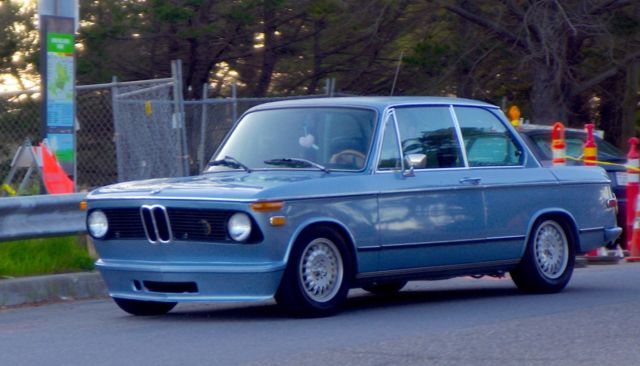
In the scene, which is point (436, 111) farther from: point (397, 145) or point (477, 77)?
point (477, 77)

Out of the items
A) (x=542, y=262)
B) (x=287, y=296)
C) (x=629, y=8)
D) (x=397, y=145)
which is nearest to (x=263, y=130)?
(x=397, y=145)

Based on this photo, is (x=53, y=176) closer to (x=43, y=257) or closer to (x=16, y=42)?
(x=43, y=257)

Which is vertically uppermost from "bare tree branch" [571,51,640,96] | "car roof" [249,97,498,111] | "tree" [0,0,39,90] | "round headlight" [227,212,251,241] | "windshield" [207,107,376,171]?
"tree" [0,0,39,90]

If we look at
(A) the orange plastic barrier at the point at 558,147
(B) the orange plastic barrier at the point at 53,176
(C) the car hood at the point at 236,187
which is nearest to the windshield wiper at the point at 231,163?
(C) the car hood at the point at 236,187

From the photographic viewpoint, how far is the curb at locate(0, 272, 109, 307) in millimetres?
9508

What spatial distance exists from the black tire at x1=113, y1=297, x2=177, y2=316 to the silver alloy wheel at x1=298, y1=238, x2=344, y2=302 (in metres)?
1.16

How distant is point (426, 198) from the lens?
28.7 feet

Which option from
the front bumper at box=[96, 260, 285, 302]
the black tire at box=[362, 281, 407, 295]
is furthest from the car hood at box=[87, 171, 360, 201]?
the black tire at box=[362, 281, 407, 295]

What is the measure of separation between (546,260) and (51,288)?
4.26 metres

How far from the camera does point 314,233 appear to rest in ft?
26.3

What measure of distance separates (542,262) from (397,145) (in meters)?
1.81

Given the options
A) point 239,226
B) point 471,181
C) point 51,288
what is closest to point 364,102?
point 471,181

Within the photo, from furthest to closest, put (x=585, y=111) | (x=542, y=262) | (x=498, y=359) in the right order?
1. (x=585, y=111)
2. (x=542, y=262)
3. (x=498, y=359)

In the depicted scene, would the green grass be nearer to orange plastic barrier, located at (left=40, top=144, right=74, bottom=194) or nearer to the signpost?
orange plastic barrier, located at (left=40, top=144, right=74, bottom=194)
